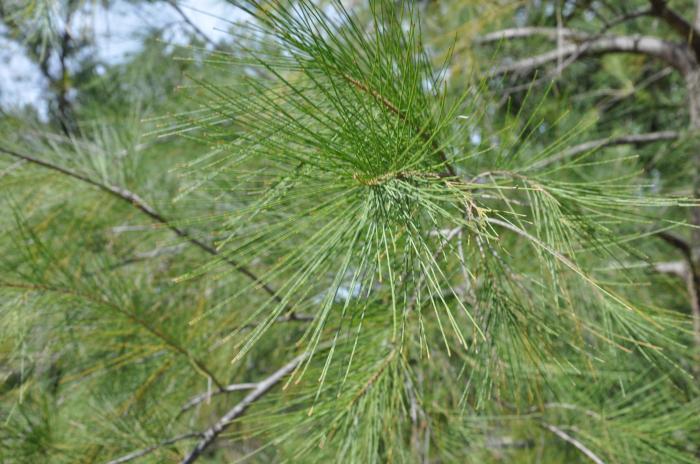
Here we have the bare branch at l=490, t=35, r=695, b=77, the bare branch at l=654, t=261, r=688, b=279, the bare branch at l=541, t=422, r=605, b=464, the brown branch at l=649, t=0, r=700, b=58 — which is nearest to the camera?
the bare branch at l=541, t=422, r=605, b=464

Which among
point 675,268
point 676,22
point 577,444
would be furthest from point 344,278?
point 676,22

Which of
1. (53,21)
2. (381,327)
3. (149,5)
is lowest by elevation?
(381,327)

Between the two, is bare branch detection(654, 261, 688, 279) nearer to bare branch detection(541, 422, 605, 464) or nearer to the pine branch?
bare branch detection(541, 422, 605, 464)

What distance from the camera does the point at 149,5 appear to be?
141cm

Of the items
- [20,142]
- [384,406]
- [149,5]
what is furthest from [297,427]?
[149,5]

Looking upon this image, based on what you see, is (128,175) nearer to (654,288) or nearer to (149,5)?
(149,5)

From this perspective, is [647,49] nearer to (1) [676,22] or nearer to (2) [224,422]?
(1) [676,22]

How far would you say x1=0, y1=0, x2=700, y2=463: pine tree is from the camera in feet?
1.42

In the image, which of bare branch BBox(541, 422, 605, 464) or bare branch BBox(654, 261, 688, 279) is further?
bare branch BBox(654, 261, 688, 279)

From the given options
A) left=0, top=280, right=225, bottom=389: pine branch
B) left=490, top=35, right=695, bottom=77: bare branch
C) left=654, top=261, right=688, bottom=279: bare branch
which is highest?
left=490, top=35, right=695, bottom=77: bare branch

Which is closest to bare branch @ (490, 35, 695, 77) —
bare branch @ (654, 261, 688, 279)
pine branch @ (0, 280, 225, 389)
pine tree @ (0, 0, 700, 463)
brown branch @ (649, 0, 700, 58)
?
brown branch @ (649, 0, 700, 58)

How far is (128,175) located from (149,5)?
2.16 ft

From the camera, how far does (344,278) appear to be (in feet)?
2.28

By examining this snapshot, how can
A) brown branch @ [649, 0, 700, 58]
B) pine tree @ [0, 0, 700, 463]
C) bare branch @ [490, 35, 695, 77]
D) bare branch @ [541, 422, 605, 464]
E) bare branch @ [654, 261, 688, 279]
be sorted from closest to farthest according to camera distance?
pine tree @ [0, 0, 700, 463]
bare branch @ [541, 422, 605, 464]
brown branch @ [649, 0, 700, 58]
bare branch @ [654, 261, 688, 279]
bare branch @ [490, 35, 695, 77]
